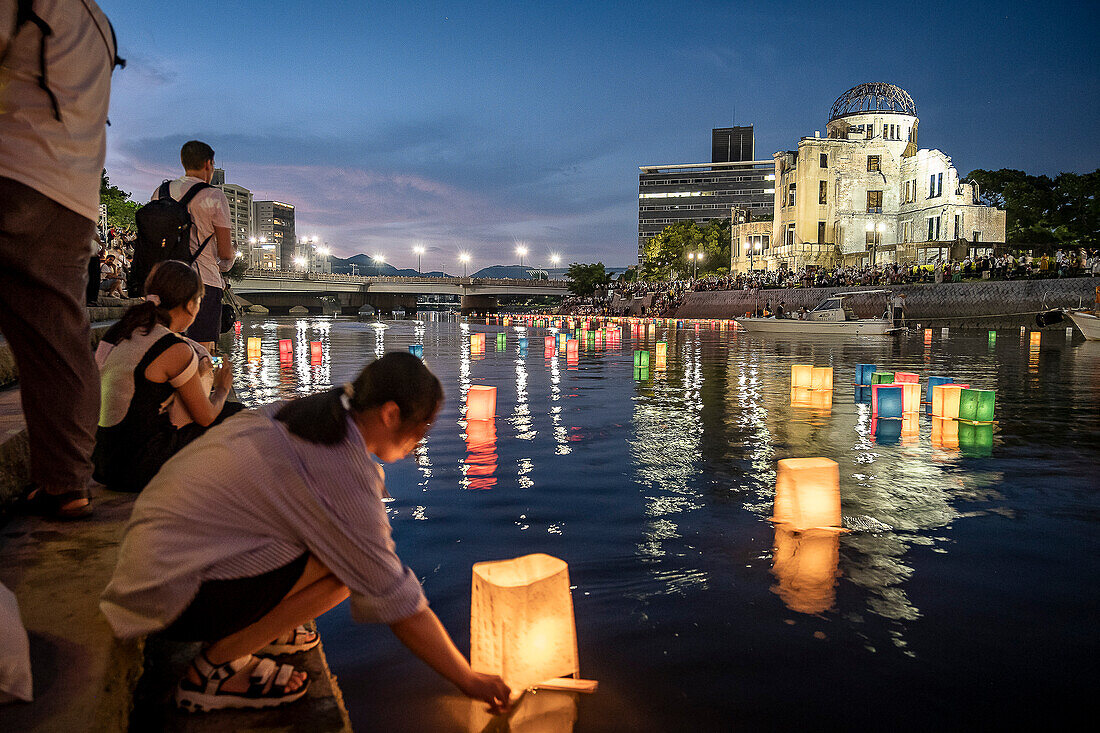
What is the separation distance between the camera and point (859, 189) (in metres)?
73.4

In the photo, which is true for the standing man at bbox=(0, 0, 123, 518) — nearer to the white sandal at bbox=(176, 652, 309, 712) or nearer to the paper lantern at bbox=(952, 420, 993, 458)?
the white sandal at bbox=(176, 652, 309, 712)

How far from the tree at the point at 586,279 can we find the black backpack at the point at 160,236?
102 m

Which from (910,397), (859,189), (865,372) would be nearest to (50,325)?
(910,397)

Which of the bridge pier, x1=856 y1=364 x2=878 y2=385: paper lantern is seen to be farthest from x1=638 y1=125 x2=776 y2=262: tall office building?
x1=856 y1=364 x2=878 y2=385: paper lantern

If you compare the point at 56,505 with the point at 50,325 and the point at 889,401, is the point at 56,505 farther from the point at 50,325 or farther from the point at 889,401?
the point at 889,401

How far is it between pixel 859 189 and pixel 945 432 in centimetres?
7313

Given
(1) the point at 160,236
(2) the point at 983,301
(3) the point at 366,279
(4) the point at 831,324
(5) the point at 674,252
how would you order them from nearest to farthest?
(1) the point at 160,236 → (4) the point at 831,324 → (2) the point at 983,301 → (3) the point at 366,279 → (5) the point at 674,252

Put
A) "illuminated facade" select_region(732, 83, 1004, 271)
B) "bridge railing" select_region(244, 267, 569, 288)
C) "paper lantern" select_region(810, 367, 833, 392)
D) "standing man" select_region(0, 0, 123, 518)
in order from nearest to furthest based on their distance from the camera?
"standing man" select_region(0, 0, 123, 518) < "paper lantern" select_region(810, 367, 833, 392) < "illuminated facade" select_region(732, 83, 1004, 271) < "bridge railing" select_region(244, 267, 569, 288)

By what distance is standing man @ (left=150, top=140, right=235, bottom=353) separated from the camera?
234 inches

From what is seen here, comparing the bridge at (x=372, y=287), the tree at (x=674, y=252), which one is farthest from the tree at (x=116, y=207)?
the tree at (x=674, y=252)

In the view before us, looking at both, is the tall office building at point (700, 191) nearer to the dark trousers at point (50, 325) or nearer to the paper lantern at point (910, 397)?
the paper lantern at point (910, 397)

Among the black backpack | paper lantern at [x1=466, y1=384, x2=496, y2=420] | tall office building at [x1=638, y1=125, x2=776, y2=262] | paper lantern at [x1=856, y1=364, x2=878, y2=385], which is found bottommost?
paper lantern at [x1=466, y1=384, x2=496, y2=420]

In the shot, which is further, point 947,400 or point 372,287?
point 372,287

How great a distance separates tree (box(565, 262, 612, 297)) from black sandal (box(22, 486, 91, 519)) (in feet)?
344
